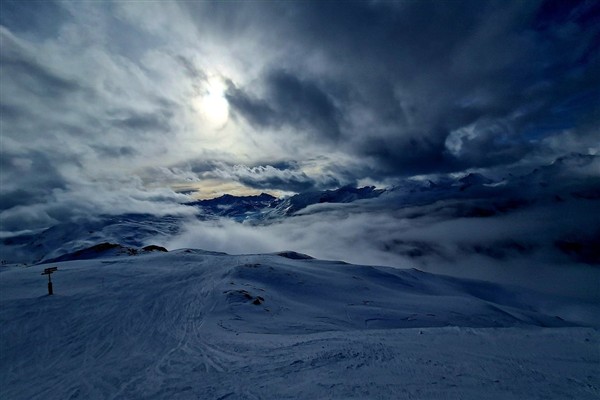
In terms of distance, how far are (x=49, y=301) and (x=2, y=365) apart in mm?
7302

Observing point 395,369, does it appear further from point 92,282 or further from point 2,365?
point 92,282

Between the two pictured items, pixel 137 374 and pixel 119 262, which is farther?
pixel 119 262

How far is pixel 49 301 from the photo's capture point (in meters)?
19.6

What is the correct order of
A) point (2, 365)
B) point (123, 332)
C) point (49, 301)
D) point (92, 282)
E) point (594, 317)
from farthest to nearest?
point (594, 317) < point (92, 282) < point (49, 301) < point (123, 332) < point (2, 365)

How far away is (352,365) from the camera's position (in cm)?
977

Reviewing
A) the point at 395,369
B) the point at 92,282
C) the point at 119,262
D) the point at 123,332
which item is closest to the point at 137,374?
the point at 123,332

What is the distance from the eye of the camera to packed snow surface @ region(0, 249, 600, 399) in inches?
338

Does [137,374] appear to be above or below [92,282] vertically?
below

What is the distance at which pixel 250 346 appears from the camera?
1285cm

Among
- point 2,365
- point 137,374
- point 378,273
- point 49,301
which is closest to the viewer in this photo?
point 137,374

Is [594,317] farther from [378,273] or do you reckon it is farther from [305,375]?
[305,375]

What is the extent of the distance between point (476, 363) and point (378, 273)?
31.7 metres

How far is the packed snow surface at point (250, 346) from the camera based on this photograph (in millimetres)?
8578

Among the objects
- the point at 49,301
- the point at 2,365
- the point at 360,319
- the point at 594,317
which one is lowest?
the point at 594,317
